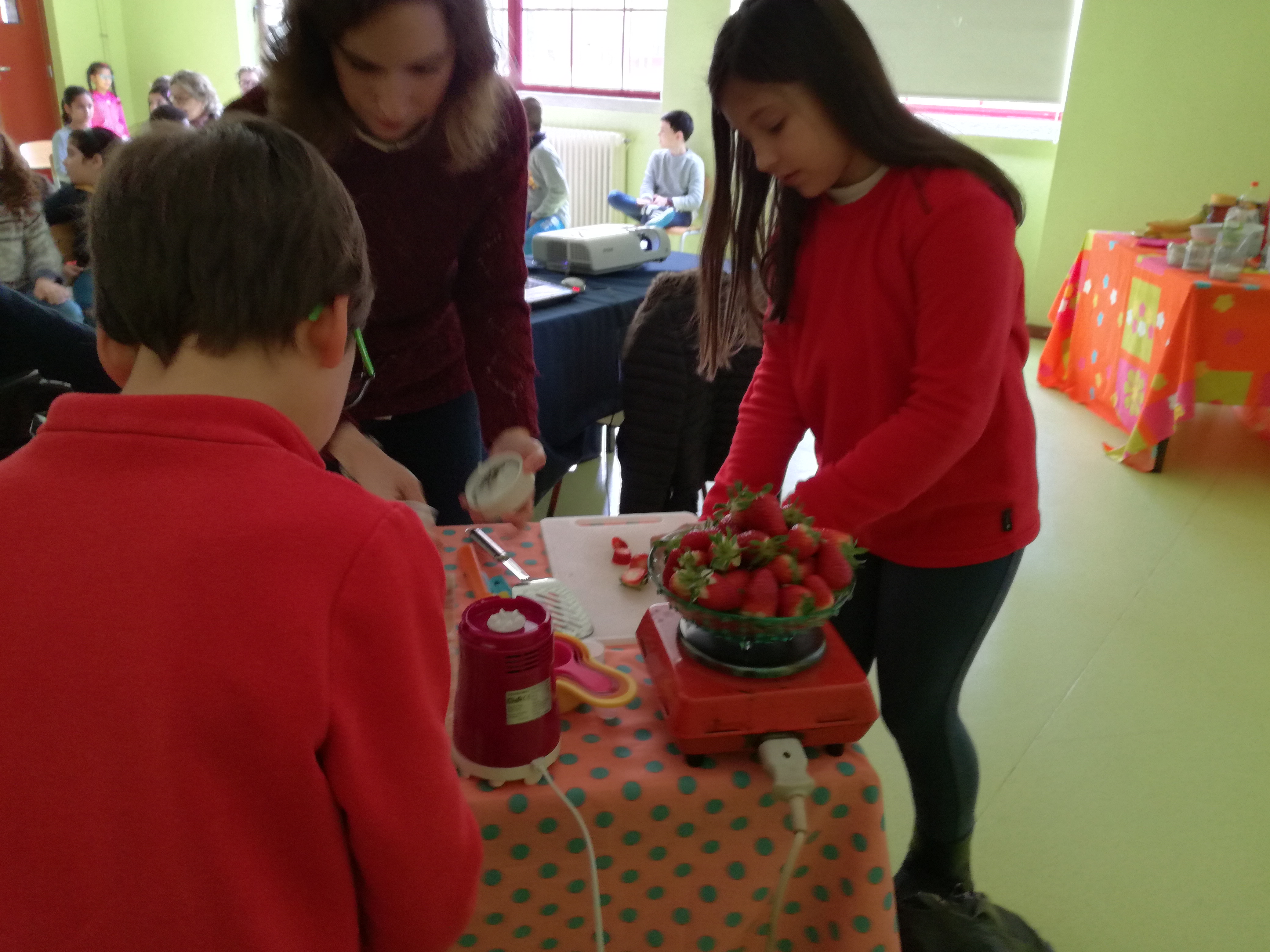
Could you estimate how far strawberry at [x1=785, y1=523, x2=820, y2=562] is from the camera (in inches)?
34.0

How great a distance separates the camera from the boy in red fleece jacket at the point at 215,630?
51 cm

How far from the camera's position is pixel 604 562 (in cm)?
120

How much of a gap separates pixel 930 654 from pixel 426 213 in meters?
0.88

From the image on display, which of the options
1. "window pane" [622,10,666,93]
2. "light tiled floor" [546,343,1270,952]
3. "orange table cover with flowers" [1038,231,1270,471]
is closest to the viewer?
"light tiled floor" [546,343,1270,952]

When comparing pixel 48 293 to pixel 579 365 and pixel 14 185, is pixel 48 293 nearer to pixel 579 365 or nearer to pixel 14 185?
pixel 14 185

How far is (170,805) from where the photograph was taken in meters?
0.51

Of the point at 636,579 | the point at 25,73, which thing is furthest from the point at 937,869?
the point at 25,73

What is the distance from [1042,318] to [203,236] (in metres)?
5.20

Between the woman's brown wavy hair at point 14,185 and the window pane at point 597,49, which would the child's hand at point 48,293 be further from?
the window pane at point 597,49

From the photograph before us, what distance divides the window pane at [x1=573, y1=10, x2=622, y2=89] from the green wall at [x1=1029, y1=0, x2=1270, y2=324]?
281 centimetres

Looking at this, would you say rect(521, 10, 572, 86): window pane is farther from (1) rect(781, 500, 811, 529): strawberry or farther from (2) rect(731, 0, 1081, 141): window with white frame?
(1) rect(781, 500, 811, 529): strawberry

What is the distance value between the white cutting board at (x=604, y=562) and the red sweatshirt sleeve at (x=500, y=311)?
228 mm

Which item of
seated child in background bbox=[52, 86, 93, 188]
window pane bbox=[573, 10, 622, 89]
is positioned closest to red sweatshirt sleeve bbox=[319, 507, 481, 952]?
seated child in background bbox=[52, 86, 93, 188]

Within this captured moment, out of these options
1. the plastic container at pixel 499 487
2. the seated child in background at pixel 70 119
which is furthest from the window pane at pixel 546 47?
the plastic container at pixel 499 487
